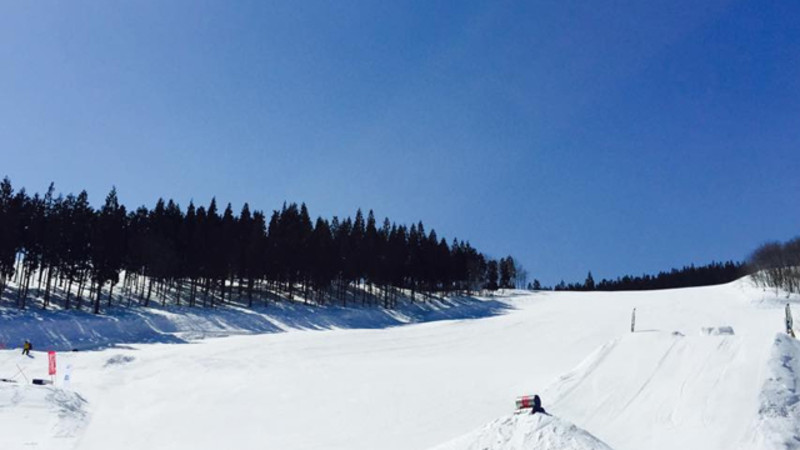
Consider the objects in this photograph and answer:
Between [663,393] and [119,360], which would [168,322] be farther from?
[663,393]

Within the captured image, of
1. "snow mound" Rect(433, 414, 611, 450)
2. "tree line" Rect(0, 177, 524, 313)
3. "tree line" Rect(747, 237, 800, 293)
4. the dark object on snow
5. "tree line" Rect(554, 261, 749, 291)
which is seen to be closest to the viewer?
"snow mound" Rect(433, 414, 611, 450)

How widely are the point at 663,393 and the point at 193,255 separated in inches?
2149

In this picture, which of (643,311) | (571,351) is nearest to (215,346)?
(571,351)

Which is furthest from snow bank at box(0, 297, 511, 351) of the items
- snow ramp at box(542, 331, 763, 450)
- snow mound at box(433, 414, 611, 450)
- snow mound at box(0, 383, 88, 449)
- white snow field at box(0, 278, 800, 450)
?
snow mound at box(433, 414, 611, 450)

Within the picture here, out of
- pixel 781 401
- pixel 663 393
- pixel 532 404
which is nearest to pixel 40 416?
pixel 532 404

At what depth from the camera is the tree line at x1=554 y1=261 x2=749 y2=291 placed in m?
174

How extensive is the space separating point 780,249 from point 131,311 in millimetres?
118067

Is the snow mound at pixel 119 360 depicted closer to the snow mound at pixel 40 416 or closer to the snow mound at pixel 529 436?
the snow mound at pixel 40 416

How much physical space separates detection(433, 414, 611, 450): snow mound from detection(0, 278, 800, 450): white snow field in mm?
40

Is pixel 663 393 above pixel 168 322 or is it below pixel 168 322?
below

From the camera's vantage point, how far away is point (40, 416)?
20125mm

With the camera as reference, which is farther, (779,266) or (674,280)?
(674,280)

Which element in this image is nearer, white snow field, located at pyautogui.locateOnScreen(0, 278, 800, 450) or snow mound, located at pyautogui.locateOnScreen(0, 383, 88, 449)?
white snow field, located at pyautogui.locateOnScreen(0, 278, 800, 450)

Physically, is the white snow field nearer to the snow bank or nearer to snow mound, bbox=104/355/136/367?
snow mound, bbox=104/355/136/367
